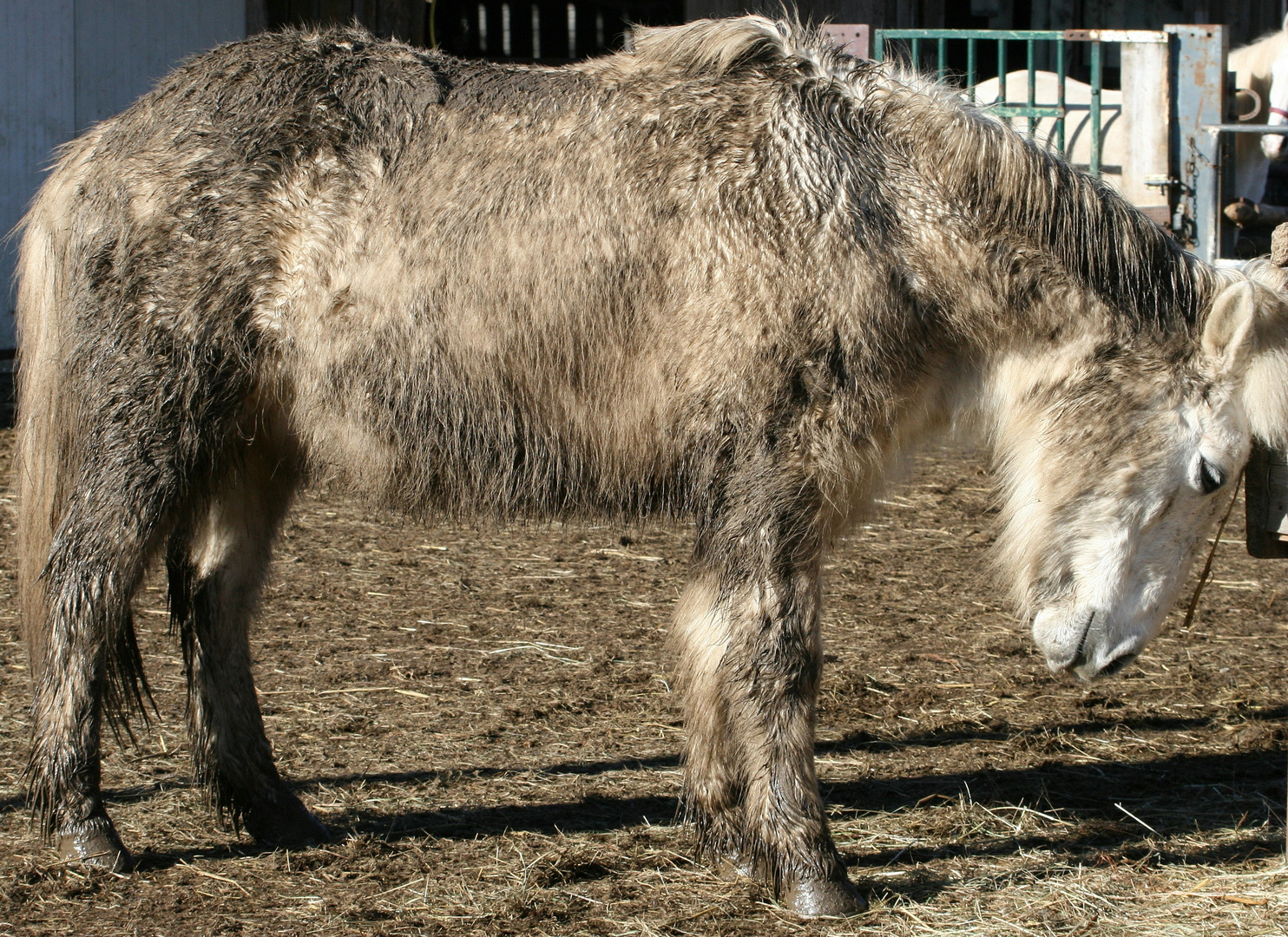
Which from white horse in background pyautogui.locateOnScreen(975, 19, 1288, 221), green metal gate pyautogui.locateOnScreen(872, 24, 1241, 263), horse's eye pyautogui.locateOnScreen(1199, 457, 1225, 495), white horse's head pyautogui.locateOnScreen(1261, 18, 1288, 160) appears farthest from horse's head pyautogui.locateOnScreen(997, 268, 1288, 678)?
white horse's head pyautogui.locateOnScreen(1261, 18, 1288, 160)

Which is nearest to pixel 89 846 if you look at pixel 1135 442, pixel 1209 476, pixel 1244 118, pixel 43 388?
pixel 43 388

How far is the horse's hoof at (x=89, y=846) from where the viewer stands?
11.3ft

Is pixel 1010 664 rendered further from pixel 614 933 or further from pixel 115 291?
pixel 115 291

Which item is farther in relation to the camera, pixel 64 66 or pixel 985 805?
pixel 64 66

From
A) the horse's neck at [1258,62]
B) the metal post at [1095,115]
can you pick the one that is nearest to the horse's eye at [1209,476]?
the metal post at [1095,115]

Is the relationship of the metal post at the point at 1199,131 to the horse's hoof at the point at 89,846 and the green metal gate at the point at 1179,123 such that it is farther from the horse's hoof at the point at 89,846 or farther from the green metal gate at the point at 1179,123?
the horse's hoof at the point at 89,846

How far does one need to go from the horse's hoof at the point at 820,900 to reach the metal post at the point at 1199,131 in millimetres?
5429

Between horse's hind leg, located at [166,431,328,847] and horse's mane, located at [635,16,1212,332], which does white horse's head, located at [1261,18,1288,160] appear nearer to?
horse's mane, located at [635,16,1212,332]

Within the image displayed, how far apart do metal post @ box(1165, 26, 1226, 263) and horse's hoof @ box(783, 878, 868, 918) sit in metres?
5.43

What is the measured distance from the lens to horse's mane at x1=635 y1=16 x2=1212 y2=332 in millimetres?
3338

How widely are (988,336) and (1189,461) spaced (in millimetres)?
611

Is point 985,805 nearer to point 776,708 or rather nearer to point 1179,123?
point 776,708

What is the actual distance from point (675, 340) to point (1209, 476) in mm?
1411

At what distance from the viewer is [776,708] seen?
10.7 feet
